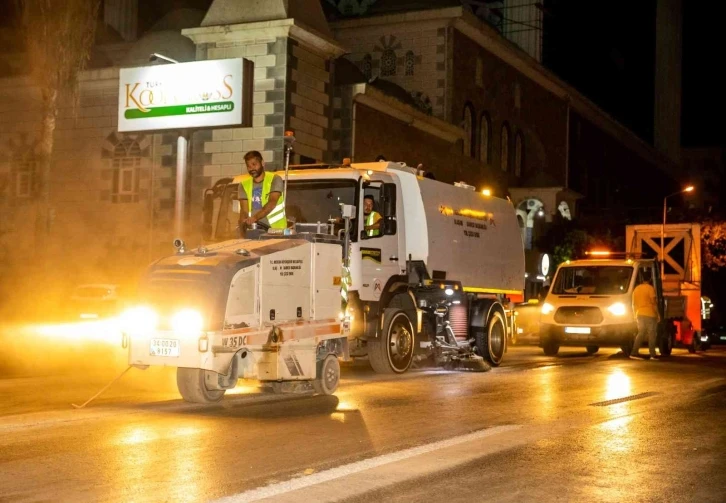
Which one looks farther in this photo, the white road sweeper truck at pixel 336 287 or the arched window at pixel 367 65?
the arched window at pixel 367 65

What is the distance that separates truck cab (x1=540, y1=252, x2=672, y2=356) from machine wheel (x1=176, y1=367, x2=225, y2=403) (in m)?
13.6

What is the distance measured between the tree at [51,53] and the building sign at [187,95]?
14.4ft

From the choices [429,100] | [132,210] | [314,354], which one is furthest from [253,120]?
[314,354]

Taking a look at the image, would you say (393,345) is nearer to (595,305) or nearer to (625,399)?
(625,399)

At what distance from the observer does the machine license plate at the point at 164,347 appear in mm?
11164

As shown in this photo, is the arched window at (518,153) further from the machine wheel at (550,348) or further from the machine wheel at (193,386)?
the machine wheel at (193,386)

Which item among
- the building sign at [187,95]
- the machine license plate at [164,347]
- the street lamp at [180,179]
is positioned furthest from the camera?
the street lamp at [180,179]

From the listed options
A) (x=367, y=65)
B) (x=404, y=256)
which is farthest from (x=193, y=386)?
(x=367, y=65)

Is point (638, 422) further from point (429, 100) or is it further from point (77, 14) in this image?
point (429, 100)

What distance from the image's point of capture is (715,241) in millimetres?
52594

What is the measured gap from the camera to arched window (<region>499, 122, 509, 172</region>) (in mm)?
51688

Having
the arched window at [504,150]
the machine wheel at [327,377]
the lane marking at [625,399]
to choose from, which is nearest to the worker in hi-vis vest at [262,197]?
the machine wheel at [327,377]

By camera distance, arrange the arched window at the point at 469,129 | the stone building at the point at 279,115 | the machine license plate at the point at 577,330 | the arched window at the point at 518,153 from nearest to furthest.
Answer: the machine license plate at the point at 577,330
the stone building at the point at 279,115
the arched window at the point at 469,129
the arched window at the point at 518,153

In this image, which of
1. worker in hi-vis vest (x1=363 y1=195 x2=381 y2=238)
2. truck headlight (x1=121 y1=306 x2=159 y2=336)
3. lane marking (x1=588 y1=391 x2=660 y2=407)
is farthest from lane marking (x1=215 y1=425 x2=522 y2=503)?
worker in hi-vis vest (x1=363 y1=195 x2=381 y2=238)
